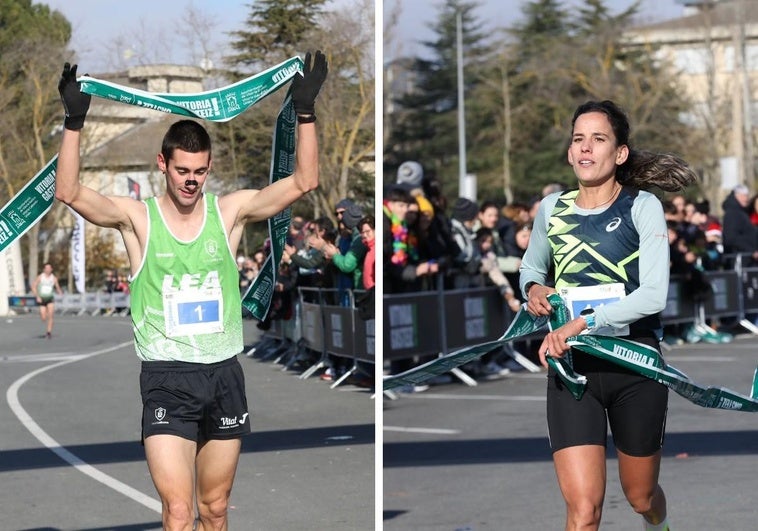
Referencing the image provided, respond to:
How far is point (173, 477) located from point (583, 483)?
5.31 ft

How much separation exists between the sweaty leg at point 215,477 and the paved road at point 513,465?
6.42ft

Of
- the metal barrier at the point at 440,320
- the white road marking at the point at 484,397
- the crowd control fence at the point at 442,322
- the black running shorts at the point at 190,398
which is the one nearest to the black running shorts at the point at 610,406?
the black running shorts at the point at 190,398

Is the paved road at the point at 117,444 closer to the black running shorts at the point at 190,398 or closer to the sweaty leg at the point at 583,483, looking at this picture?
the black running shorts at the point at 190,398

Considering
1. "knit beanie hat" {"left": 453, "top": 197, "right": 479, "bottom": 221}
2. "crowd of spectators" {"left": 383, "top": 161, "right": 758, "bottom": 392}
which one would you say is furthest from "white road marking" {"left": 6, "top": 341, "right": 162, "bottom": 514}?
"knit beanie hat" {"left": 453, "top": 197, "right": 479, "bottom": 221}

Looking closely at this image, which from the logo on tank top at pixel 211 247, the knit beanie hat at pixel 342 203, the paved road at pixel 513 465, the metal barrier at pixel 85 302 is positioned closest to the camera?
the logo on tank top at pixel 211 247

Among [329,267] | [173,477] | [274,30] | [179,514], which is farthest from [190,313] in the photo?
[329,267]

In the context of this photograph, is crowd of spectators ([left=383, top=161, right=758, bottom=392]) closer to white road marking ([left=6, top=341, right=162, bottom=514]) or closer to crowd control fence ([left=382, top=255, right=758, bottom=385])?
crowd control fence ([left=382, top=255, right=758, bottom=385])

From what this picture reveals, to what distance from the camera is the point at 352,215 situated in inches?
435

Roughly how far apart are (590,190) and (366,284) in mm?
6848

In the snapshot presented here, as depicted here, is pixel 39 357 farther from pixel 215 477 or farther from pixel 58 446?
pixel 215 477

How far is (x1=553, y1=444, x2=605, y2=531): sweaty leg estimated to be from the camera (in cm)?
Result: 544

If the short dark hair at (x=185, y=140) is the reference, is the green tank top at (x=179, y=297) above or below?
below

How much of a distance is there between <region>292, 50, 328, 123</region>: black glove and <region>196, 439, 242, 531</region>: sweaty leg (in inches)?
55.9

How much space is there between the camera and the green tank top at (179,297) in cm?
577
